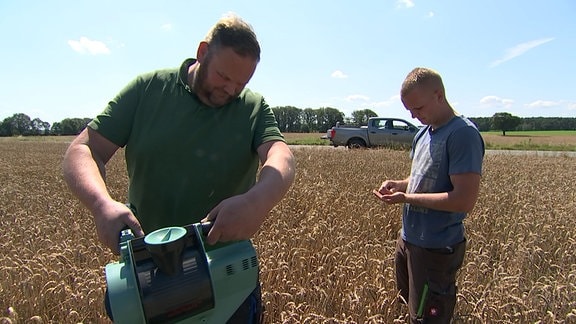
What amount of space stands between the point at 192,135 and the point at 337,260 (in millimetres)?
2520

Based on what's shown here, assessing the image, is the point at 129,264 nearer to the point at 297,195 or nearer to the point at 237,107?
the point at 237,107

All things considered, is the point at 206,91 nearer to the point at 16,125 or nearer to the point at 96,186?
the point at 96,186

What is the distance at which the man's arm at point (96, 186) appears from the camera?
3.98 feet

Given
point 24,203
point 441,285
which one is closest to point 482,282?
point 441,285

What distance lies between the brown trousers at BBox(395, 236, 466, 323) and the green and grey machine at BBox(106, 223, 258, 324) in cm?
149

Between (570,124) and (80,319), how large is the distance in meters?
93.5

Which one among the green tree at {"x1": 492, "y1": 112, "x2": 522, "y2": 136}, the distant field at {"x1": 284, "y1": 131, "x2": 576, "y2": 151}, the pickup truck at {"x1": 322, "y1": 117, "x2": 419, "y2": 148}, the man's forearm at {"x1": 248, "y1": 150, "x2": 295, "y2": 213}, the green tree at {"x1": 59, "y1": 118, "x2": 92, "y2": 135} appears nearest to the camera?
the man's forearm at {"x1": 248, "y1": 150, "x2": 295, "y2": 213}

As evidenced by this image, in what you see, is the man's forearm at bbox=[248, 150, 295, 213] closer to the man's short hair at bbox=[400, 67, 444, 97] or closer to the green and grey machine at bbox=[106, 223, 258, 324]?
the green and grey machine at bbox=[106, 223, 258, 324]

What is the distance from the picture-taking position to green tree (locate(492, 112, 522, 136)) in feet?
229

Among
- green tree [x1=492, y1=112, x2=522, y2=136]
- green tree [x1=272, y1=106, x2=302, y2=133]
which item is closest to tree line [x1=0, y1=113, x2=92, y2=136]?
green tree [x1=272, y1=106, x2=302, y2=133]

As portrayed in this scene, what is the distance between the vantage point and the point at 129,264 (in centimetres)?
110

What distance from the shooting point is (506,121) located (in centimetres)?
7044

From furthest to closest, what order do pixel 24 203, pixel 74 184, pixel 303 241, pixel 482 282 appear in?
1. pixel 24 203
2. pixel 303 241
3. pixel 482 282
4. pixel 74 184

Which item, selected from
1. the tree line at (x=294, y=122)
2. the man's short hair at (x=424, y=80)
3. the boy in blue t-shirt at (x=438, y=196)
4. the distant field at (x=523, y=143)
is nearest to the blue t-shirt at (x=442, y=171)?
the boy in blue t-shirt at (x=438, y=196)
